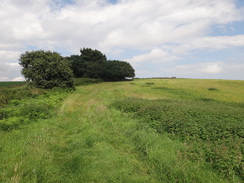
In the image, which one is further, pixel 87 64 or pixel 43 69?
pixel 87 64

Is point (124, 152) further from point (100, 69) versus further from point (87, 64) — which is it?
point (87, 64)

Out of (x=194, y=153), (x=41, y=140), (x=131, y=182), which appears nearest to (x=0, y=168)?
(x=41, y=140)

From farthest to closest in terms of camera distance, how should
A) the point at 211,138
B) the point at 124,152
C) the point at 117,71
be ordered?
the point at 117,71 → the point at 211,138 → the point at 124,152

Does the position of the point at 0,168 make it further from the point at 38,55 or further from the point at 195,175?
the point at 38,55

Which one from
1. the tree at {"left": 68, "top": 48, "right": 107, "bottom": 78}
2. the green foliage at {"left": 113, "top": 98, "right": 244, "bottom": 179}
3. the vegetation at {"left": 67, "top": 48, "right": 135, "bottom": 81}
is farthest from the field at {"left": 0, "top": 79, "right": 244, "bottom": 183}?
the vegetation at {"left": 67, "top": 48, "right": 135, "bottom": 81}

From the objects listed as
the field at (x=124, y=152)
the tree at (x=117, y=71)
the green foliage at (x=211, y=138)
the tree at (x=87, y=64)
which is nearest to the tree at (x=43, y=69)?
the field at (x=124, y=152)

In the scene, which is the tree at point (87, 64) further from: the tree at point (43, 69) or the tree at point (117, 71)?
the tree at point (43, 69)

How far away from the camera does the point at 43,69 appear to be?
28359mm

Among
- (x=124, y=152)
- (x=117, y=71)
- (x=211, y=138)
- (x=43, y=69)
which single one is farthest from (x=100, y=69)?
(x=211, y=138)

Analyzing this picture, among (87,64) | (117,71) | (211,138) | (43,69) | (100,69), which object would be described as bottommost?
(211,138)

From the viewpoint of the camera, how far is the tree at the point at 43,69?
2786 centimetres

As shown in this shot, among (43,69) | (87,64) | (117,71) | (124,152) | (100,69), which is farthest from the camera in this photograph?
(87,64)

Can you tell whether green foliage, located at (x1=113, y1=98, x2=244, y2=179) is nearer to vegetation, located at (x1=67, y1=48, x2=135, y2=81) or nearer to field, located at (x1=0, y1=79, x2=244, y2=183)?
field, located at (x1=0, y1=79, x2=244, y2=183)

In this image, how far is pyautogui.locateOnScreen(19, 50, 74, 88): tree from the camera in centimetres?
2786
